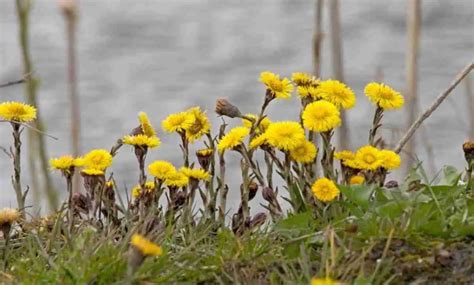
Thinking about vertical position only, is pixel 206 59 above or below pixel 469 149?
above

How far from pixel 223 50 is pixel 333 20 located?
4.03 metres

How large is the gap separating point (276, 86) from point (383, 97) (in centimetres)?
29

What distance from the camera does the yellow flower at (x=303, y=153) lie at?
2859 millimetres

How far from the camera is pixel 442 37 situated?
9156 mm

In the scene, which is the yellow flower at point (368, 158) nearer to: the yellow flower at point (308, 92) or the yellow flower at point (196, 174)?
the yellow flower at point (308, 92)

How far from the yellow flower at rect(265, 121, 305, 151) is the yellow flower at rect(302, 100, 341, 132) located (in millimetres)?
31

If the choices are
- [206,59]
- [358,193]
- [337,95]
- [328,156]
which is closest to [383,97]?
[337,95]

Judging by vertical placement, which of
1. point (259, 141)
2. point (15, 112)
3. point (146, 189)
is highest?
point (15, 112)

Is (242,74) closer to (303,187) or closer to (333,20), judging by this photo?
(333,20)

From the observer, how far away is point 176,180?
2.91 metres

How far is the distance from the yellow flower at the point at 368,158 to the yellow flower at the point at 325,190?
0.44ft

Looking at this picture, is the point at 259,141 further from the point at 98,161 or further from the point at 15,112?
the point at 15,112

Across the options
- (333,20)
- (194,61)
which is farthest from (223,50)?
(333,20)

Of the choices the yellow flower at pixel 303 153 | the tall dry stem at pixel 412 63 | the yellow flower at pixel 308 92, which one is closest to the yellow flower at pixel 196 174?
the yellow flower at pixel 303 153
